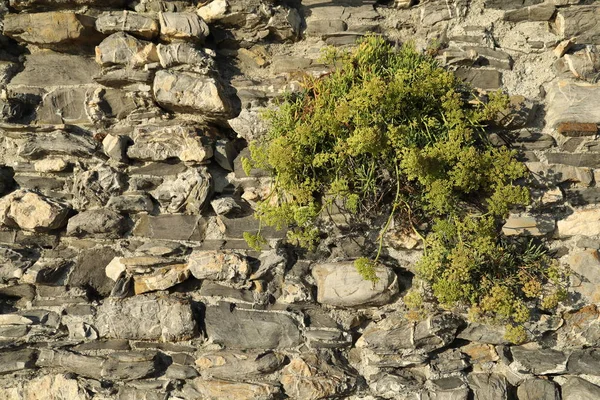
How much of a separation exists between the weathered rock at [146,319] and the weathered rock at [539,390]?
176 cm

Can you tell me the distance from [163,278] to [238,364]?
62cm

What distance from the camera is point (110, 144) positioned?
2680mm

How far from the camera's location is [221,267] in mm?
2539

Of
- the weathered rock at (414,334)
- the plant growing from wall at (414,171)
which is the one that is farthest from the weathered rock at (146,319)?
the weathered rock at (414,334)

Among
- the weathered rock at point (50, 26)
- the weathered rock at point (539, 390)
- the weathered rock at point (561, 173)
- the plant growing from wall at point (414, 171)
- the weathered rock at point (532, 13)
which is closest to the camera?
the plant growing from wall at point (414, 171)

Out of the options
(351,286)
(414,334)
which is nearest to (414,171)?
(351,286)

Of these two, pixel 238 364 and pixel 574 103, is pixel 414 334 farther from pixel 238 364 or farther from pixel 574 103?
pixel 574 103

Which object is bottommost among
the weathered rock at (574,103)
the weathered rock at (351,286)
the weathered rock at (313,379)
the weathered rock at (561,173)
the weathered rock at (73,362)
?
the weathered rock at (313,379)

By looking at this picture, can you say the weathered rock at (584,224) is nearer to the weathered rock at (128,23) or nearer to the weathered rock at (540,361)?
the weathered rock at (540,361)

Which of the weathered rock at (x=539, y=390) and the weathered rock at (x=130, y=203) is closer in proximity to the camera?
the weathered rock at (x=539, y=390)

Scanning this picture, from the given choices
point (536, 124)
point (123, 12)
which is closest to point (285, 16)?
point (123, 12)

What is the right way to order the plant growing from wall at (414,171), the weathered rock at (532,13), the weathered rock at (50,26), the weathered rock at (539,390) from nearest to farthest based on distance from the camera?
the plant growing from wall at (414,171) → the weathered rock at (539,390) → the weathered rock at (532,13) → the weathered rock at (50,26)

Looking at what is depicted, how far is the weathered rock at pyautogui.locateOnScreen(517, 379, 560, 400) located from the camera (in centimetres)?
238

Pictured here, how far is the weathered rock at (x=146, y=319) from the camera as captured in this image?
253 cm
